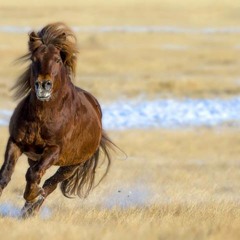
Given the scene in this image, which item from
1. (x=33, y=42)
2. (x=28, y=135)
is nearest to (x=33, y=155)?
(x=28, y=135)

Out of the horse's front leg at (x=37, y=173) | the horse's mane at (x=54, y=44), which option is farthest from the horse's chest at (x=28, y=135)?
the horse's mane at (x=54, y=44)

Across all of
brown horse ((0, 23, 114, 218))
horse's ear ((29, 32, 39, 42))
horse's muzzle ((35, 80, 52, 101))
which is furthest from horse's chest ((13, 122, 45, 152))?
horse's ear ((29, 32, 39, 42))

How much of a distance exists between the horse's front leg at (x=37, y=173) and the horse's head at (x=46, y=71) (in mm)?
598

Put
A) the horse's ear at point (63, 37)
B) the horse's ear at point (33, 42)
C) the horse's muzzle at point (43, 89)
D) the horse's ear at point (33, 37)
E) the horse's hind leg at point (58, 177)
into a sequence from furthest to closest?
the horse's hind leg at point (58, 177) < the horse's ear at point (63, 37) < the horse's ear at point (33, 37) < the horse's ear at point (33, 42) < the horse's muzzle at point (43, 89)

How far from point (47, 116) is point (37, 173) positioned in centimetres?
59

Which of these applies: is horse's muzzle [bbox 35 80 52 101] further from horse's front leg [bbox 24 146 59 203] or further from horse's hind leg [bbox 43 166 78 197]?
horse's hind leg [bbox 43 166 78 197]

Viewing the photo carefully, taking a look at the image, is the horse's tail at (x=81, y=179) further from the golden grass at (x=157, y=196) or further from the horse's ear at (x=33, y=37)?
the horse's ear at (x=33, y=37)

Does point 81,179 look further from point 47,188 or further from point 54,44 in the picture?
point 54,44

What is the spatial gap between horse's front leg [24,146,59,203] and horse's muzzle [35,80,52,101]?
673 millimetres

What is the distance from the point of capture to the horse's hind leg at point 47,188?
31.0ft

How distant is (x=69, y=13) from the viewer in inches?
2319

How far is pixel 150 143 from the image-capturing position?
70.2ft

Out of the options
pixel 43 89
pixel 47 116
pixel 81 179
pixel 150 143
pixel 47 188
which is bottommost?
pixel 150 143

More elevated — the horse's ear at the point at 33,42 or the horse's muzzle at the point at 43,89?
the horse's ear at the point at 33,42
